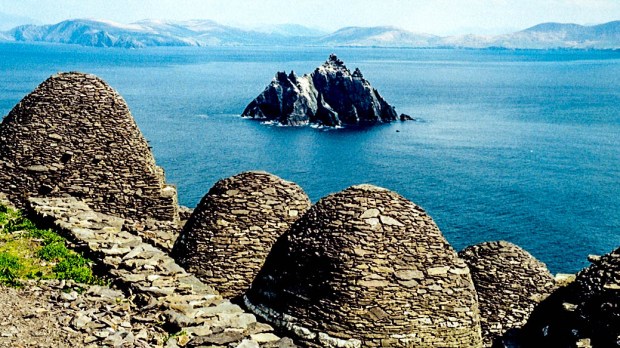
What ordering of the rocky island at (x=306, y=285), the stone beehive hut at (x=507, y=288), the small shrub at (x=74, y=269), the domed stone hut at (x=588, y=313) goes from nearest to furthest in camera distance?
the domed stone hut at (x=588, y=313) < the rocky island at (x=306, y=285) < the small shrub at (x=74, y=269) < the stone beehive hut at (x=507, y=288)

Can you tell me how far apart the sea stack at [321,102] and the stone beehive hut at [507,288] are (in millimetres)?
127228

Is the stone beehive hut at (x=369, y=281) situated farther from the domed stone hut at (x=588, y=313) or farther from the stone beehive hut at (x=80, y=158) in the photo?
the stone beehive hut at (x=80, y=158)

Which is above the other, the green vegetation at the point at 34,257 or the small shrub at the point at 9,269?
the small shrub at the point at 9,269

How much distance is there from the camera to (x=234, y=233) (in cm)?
1742

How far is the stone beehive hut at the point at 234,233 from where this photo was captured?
56.9ft

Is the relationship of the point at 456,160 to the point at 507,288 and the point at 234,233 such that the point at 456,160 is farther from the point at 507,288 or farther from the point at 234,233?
the point at 234,233

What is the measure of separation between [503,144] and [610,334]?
116 meters

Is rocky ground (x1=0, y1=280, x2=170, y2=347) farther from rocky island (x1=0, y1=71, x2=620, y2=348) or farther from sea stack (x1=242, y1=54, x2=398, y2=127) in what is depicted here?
sea stack (x1=242, y1=54, x2=398, y2=127)

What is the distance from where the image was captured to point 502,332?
63.5ft

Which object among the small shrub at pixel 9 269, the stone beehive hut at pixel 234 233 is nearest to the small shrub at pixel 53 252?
the small shrub at pixel 9 269

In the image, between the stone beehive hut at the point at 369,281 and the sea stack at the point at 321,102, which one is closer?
the stone beehive hut at the point at 369,281

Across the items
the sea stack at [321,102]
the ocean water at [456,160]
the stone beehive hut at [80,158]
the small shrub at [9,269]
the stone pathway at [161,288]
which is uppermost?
the stone beehive hut at [80,158]

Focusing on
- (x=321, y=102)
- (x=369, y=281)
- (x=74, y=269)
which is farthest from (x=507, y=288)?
(x=321, y=102)

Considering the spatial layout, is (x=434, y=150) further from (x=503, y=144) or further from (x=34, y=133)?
(x=34, y=133)
